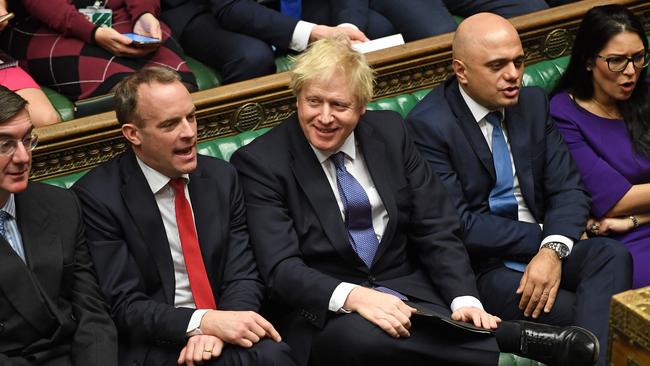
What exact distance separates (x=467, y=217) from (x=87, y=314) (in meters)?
1.08

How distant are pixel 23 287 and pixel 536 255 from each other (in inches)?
53.3

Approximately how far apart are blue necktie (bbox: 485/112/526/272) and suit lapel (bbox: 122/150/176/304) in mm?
964

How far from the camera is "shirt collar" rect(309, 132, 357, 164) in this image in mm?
2785

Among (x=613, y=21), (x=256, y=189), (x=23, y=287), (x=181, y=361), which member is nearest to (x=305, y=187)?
(x=256, y=189)

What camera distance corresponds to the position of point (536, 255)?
9.57ft

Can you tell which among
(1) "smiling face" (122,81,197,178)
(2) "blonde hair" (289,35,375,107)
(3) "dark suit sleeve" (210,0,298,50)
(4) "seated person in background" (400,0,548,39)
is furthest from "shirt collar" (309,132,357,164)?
(4) "seated person in background" (400,0,548,39)

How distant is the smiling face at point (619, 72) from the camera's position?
3154 millimetres

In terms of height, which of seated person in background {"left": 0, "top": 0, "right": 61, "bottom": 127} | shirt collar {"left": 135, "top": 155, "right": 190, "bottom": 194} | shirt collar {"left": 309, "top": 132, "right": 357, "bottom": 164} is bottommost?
shirt collar {"left": 135, "top": 155, "right": 190, "bottom": 194}

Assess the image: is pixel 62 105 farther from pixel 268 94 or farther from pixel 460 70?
pixel 460 70

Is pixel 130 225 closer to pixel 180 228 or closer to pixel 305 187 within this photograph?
pixel 180 228

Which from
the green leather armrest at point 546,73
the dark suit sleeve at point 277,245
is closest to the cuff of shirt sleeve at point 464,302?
the dark suit sleeve at point 277,245

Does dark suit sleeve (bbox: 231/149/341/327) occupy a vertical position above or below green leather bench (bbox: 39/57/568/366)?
below

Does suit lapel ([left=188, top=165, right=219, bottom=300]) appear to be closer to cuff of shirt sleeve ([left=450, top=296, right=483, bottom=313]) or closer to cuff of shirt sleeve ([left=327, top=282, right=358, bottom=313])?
cuff of shirt sleeve ([left=327, top=282, right=358, bottom=313])

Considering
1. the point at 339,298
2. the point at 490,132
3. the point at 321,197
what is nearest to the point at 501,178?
the point at 490,132
